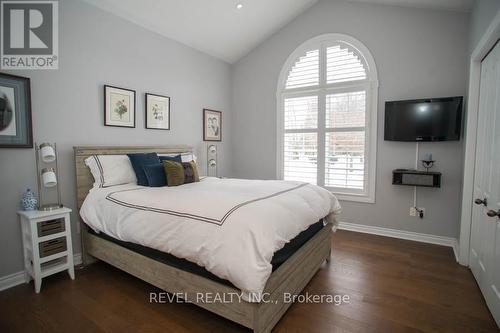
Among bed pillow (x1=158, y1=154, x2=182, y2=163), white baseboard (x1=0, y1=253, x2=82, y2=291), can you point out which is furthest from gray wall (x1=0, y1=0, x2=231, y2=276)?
bed pillow (x1=158, y1=154, x2=182, y2=163)

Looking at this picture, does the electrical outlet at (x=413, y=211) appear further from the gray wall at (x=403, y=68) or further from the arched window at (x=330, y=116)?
the arched window at (x=330, y=116)

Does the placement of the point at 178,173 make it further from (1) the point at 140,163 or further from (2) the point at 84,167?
(2) the point at 84,167

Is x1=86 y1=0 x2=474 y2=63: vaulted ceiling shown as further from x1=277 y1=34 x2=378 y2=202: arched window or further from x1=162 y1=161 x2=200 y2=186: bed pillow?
x1=162 y1=161 x2=200 y2=186: bed pillow

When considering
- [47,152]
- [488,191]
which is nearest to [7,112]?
[47,152]

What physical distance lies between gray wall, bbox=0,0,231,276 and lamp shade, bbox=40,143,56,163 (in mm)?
147

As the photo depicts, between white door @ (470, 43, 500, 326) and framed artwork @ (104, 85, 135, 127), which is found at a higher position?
framed artwork @ (104, 85, 135, 127)

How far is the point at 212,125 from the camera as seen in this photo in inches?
181

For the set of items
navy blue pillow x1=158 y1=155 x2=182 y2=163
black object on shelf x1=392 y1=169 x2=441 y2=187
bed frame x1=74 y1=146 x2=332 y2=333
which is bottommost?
bed frame x1=74 y1=146 x2=332 y2=333

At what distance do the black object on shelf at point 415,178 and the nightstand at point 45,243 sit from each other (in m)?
3.82

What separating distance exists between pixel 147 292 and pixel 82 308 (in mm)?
489

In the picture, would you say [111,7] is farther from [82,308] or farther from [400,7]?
[400,7]

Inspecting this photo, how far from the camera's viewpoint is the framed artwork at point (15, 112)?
2266mm

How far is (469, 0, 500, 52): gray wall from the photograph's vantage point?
6.54ft

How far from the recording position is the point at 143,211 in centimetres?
210
